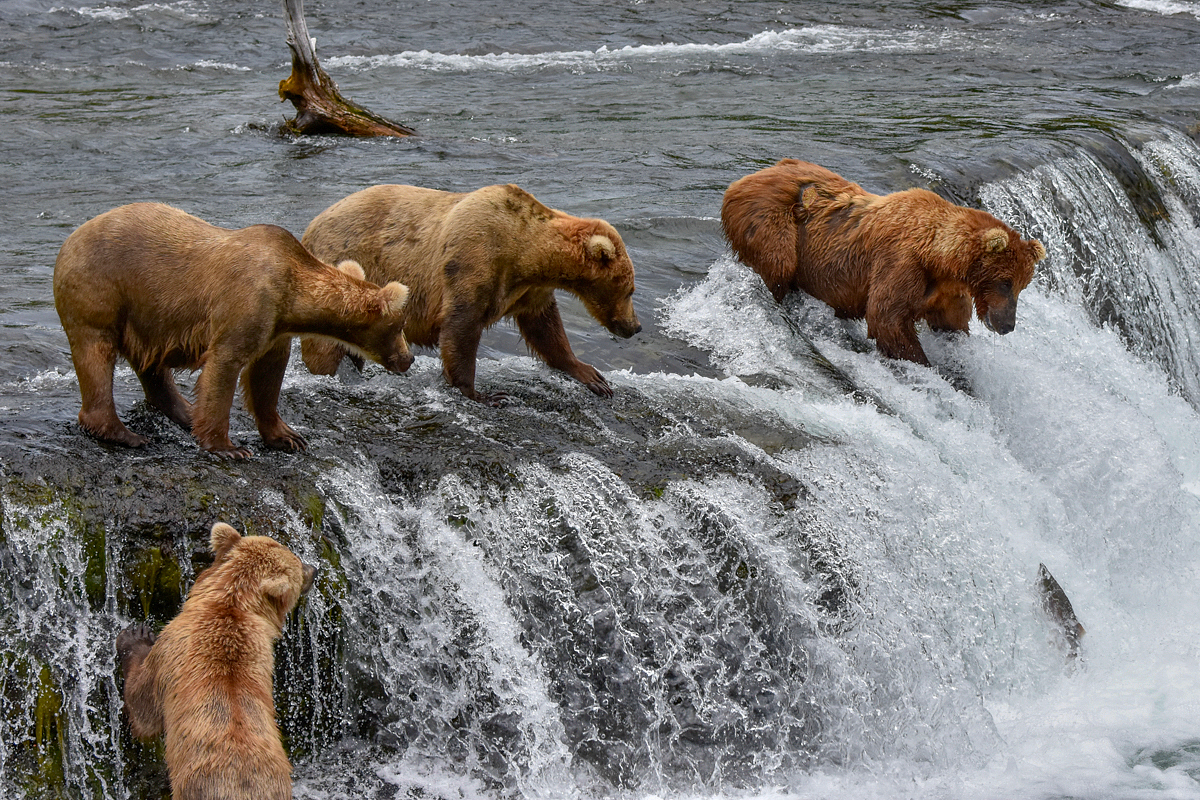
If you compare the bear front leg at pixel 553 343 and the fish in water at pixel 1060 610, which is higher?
the bear front leg at pixel 553 343

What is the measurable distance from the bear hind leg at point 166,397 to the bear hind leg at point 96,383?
0.37m

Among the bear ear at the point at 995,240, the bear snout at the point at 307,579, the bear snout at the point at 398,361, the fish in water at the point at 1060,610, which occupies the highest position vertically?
the bear ear at the point at 995,240

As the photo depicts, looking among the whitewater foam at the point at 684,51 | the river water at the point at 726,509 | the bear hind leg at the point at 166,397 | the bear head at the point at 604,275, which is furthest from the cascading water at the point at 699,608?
the whitewater foam at the point at 684,51

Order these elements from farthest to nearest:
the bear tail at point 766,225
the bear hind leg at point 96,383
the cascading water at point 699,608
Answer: the bear tail at point 766,225, the bear hind leg at point 96,383, the cascading water at point 699,608

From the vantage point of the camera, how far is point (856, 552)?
6.18 metres

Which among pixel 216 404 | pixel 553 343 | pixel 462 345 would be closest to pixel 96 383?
pixel 216 404

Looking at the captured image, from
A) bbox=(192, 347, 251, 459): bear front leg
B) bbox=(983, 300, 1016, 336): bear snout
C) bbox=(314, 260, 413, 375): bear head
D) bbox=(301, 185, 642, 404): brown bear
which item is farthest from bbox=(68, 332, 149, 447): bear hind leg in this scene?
bbox=(983, 300, 1016, 336): bear snout

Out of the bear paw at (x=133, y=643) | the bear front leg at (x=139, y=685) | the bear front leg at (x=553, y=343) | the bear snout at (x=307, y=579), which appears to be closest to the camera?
the bear front leg at (x=139, y=685)

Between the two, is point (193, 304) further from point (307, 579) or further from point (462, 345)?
point (462, 345)

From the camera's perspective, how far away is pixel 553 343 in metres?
7.20

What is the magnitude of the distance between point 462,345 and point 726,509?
1.67 metres

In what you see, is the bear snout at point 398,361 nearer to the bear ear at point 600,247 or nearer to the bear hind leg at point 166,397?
the bear hind leg at point 166,397

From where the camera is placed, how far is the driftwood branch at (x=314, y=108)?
13.1 metres

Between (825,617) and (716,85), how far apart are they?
1174cm
